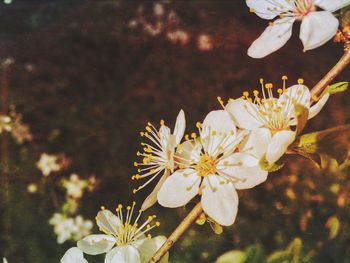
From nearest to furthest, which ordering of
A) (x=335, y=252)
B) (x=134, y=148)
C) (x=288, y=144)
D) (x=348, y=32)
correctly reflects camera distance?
(x=288, y=144), (x=348, y=32), (x=335, y=252), (x=134, y=148)

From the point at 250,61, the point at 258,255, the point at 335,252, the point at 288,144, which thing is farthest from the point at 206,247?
the point at 288,144

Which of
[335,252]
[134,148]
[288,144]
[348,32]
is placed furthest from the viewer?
A: [134,148]

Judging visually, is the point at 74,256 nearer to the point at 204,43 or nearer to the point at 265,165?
the point at 265,165

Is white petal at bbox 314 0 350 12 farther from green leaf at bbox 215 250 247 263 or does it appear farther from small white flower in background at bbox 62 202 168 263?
green leaf at bbox 215 250 247 263

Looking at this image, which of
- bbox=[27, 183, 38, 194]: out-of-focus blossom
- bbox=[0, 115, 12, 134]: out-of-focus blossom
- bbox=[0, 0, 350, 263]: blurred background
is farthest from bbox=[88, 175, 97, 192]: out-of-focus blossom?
bbox=[0, 115, 12, 134]: out-of-focus blossom

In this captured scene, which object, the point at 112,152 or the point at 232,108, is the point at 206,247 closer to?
the point at 112,152

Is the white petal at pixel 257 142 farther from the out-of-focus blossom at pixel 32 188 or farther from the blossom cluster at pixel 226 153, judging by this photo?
the out-of-focus blossom at pixel 32 188
